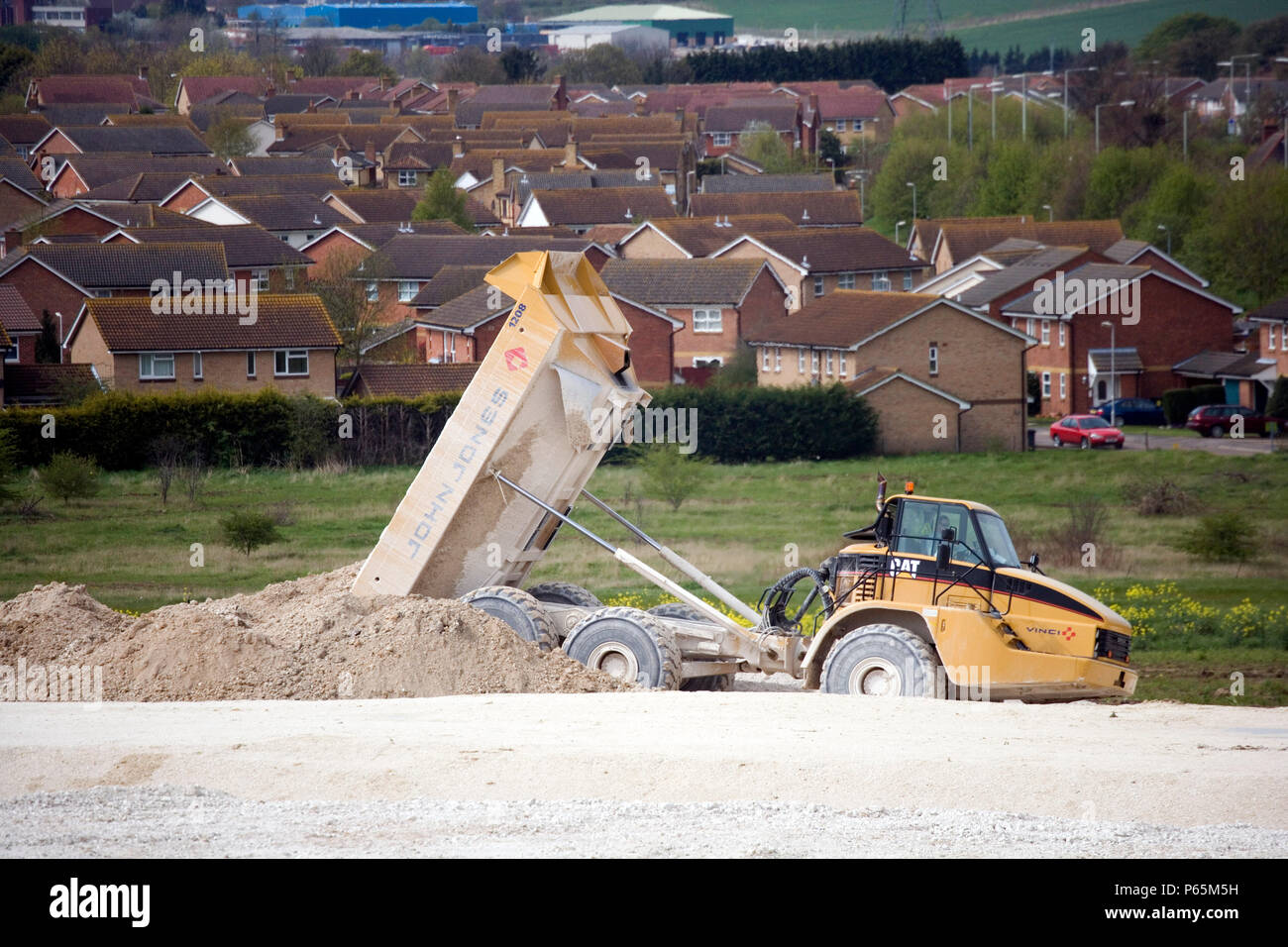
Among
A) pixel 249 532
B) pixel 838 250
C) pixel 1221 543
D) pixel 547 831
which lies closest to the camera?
pixel 547 831

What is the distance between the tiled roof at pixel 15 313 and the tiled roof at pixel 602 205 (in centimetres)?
3599

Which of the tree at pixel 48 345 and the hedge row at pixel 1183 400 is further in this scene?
the hedge row at pixel 1183 400

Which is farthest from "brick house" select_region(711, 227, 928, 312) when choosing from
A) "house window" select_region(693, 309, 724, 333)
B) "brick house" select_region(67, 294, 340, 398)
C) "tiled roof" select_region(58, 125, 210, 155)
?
"tiled roof" select_region(58, 125, 210, 155)

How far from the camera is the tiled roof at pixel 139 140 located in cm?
10456

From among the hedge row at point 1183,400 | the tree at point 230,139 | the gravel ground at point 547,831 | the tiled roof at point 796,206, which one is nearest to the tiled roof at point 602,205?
the tiled roof at point 796,206

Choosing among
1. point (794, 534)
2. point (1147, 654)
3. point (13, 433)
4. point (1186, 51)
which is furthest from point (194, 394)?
point (1186, 51)

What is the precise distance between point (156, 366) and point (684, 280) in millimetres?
24136

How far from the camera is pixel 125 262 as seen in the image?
5712 cm

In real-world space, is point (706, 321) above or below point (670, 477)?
above

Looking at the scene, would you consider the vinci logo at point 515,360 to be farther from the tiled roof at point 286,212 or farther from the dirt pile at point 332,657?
the tiled roof at point 286,212

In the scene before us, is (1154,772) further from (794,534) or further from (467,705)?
(794,534)

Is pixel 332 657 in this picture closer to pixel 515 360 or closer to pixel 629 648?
pixel 629 648

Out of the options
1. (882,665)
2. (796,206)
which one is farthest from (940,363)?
(882,665)

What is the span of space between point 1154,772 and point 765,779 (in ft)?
9.10
